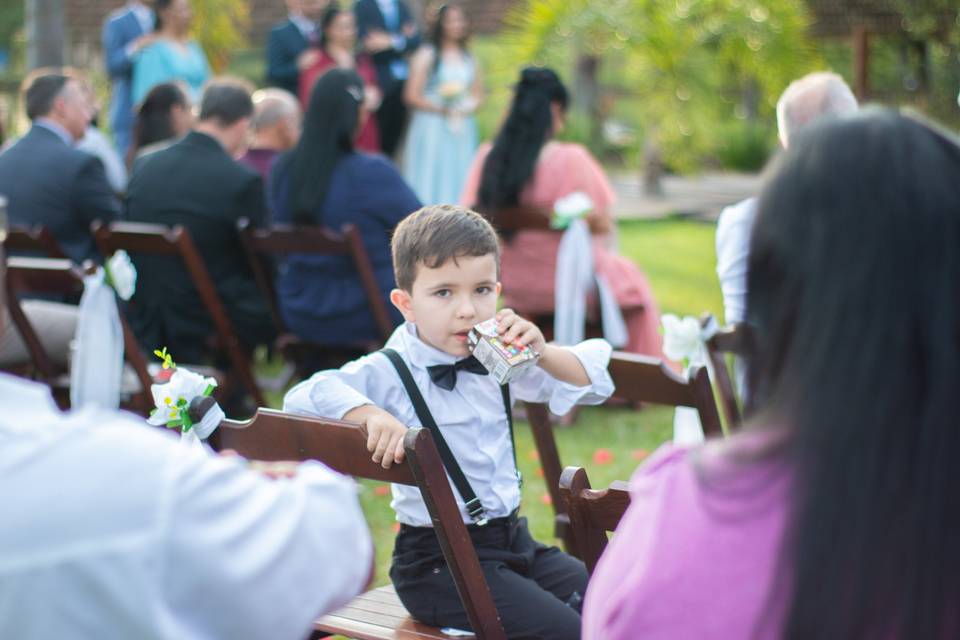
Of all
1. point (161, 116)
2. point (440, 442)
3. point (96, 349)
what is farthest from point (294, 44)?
point (440, 442)

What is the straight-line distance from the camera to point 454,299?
2.88 meters

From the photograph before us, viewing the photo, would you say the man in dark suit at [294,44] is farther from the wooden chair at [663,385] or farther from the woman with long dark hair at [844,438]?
the woman with long dark hair at [844,438]

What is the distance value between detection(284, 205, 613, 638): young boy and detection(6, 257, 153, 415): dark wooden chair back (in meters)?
2.12

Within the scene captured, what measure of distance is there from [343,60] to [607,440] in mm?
4689

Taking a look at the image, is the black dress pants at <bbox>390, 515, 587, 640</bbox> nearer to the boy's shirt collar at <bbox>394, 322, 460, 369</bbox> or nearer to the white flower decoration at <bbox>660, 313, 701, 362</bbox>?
the boy's shirt collar at <bbox>394, 322, 460, 369</bbox>

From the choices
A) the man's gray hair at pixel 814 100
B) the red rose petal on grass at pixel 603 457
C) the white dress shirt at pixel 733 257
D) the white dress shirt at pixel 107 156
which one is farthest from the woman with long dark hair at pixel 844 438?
the white dress shirt at pixel 107 156

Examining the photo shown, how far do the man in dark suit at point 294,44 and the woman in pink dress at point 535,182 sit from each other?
3706 millimetres

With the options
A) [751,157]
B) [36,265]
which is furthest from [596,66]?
[36,265]

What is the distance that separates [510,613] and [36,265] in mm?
2962

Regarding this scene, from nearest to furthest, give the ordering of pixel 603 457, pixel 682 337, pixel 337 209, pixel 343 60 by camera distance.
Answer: pixel 682 337 → pixel 603 457 → pixel 337 209 → pixel 343 60

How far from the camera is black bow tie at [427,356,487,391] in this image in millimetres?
2861

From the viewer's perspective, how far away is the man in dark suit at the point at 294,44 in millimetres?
9609

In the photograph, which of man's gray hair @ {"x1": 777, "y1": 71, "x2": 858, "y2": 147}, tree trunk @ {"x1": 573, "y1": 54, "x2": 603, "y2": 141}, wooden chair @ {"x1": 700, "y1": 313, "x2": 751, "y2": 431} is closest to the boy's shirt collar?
wooden chair @ {"x1": 700, "y1": 313, "x2": 751, "y2": 431}

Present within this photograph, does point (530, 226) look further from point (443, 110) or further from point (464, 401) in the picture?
point (443, 110)
